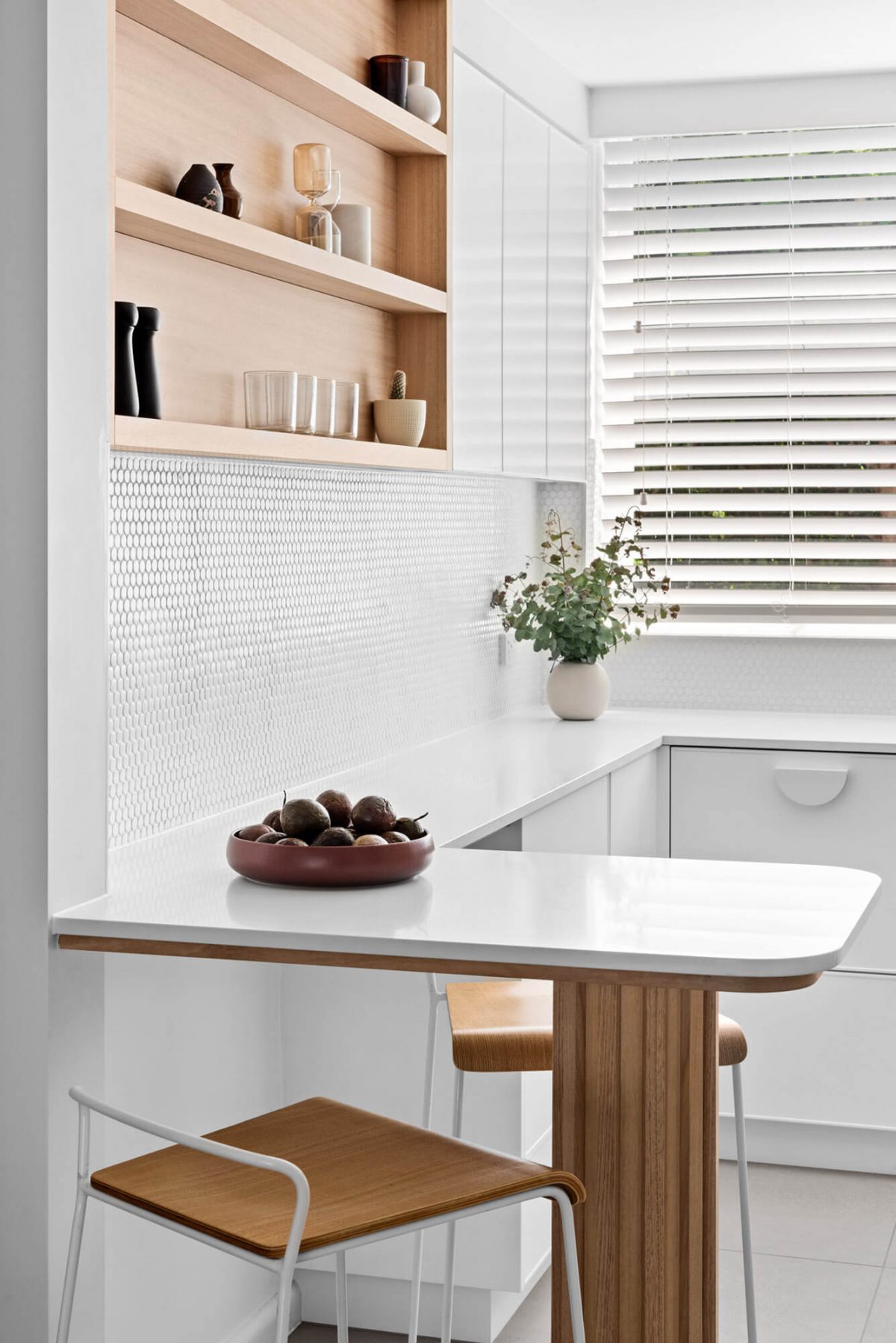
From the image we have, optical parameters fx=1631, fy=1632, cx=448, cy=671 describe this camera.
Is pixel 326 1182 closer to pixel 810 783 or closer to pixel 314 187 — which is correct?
pixel 314 187

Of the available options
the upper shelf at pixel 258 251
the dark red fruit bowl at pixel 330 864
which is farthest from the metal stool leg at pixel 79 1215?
the upper shelf at pixel 258 251

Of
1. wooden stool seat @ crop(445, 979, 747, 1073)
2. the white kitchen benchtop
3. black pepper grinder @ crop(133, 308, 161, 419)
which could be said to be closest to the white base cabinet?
the white kitchen benchtop

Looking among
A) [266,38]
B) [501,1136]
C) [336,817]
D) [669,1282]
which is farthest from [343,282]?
[669,1282]

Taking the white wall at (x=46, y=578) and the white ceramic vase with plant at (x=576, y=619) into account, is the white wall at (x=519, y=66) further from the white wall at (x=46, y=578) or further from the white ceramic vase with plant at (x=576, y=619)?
the white wall at (x=46, y=578)

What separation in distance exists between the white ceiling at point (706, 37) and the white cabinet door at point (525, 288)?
0.23 m

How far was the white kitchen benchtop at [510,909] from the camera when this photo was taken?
1.79 m

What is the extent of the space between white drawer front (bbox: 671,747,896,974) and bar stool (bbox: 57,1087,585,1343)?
2147 mm

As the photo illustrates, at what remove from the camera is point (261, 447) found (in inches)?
96.7

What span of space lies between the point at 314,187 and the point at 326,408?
1.28 feet

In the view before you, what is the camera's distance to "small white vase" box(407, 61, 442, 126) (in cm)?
313

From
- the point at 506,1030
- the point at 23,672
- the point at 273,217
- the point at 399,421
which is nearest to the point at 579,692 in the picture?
the point at 399,421

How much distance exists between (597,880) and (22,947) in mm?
744

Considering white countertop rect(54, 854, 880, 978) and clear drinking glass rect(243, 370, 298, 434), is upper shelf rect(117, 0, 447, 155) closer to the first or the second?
clear drinking glass rect(243, 370, 298, 434)

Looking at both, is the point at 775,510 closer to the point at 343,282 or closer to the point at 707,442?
the point at 707,442
